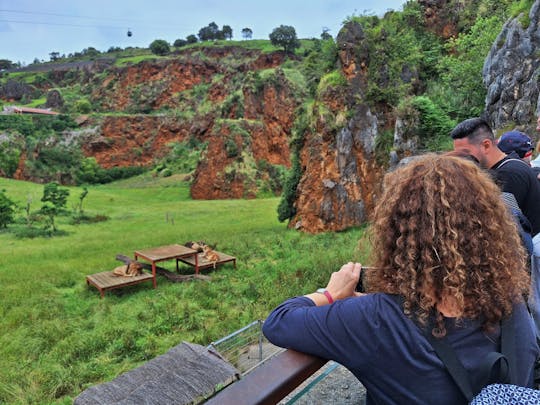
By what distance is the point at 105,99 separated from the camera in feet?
243

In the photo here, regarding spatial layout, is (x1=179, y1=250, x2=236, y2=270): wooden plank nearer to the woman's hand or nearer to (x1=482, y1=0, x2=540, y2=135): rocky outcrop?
(x1=482, y1=0, x2=540, y2=135): rocky outcrop

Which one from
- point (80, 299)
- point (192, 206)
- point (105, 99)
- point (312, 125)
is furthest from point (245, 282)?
point (105, 99)

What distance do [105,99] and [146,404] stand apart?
78.9 metres

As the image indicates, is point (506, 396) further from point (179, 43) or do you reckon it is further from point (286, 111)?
point (179, 43)

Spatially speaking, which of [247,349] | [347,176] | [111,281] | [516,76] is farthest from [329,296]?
[347,176]

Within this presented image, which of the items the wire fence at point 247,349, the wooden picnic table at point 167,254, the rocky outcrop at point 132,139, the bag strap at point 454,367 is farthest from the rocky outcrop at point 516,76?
the rocky outcrop at point 132,139

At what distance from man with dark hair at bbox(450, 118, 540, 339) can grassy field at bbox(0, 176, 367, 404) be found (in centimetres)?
159

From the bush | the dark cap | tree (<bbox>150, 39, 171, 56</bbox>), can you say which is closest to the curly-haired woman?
the dark cap

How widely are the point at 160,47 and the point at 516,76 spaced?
89.8m

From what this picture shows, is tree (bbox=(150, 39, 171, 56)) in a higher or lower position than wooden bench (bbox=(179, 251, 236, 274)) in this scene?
higher

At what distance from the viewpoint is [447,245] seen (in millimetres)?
1388

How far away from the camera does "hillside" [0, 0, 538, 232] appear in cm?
1633

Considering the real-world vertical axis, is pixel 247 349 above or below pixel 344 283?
below

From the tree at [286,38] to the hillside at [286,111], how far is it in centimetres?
254
